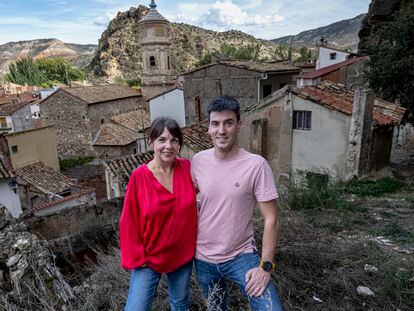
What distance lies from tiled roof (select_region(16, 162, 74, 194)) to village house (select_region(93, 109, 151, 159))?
7.75 metres

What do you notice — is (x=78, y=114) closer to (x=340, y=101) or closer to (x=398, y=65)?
(x=340, y=101)

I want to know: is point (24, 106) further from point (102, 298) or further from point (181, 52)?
point (181, 52)

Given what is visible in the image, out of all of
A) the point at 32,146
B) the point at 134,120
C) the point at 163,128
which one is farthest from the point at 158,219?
the point at 134,120

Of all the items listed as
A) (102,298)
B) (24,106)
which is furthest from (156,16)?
(102,298)

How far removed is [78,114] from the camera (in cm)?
2522

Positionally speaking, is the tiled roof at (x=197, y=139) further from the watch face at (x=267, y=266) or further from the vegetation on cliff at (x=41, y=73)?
the vegetation on cliff at (x=41, y=73)

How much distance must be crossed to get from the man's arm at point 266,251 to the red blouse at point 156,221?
46 cm

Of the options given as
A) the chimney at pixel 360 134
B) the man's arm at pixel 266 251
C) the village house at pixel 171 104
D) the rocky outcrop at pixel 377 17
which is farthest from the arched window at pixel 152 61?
the man's arm at pixel 266 251

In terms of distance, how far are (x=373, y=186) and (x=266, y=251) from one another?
7256 millimetres

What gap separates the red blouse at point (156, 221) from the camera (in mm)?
1983

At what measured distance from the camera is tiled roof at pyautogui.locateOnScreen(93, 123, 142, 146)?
2356 cm

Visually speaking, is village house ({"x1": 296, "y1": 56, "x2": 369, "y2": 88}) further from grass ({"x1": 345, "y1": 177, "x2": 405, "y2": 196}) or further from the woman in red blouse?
the woman in red blouse

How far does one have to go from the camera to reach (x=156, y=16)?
27.6 metres

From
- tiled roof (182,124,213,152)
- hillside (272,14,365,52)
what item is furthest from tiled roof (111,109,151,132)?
hillside (272,14,365,52)
